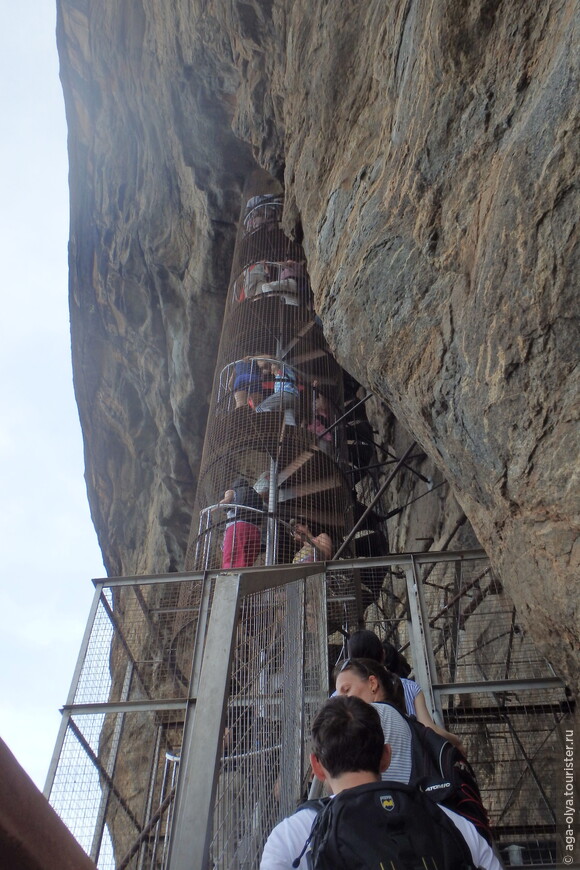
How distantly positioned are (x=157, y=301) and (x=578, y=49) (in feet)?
45.5

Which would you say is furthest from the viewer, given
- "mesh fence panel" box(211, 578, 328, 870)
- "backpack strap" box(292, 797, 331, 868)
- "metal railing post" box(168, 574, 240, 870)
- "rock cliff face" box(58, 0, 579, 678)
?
"rock cliff face" box(58, 0, 579, 678)

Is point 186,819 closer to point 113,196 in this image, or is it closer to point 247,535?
point 247,535

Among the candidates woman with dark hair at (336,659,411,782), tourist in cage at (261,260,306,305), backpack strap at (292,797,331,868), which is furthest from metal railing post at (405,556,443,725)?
tourist in cage at (261,260,306,305)

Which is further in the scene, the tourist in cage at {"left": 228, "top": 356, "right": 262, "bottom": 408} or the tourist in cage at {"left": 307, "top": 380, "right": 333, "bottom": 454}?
the tourist in cage at {"left": 228, "top": 356, "right": 262, "bottom": 408}

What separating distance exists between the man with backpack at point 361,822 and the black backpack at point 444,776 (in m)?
0.23

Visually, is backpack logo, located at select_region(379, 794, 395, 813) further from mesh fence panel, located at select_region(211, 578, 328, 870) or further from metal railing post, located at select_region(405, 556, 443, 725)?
metal railing post, located at select_region(405, 556, 443, 725)

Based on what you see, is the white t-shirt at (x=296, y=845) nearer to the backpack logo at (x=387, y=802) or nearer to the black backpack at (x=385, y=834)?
the black backpack at (x=385, y=834)

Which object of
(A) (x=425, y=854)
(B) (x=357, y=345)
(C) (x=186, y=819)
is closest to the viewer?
(A) (x=425, y=854)

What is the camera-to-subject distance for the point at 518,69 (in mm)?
4059

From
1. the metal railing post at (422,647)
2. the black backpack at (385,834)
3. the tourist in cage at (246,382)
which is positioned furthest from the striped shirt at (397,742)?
the tourist in cage at (246,382)

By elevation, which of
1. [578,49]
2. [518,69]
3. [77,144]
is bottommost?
[578,49]

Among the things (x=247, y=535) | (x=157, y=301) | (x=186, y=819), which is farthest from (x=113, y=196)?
(x=186, y=819)

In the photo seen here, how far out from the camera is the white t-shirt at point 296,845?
2.02 metres

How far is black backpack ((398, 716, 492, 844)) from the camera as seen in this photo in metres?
2.49
